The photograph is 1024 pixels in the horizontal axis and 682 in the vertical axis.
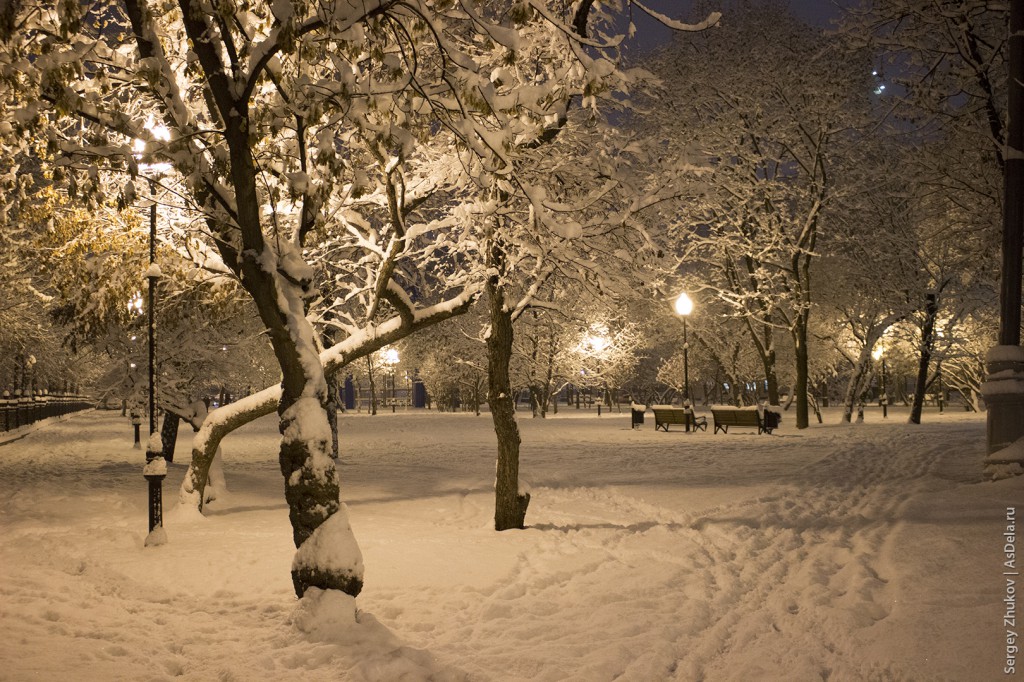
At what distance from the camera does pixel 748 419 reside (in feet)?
94.8

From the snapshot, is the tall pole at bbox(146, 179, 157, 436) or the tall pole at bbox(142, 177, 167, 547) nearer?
the tall pole at bbox(142, 177, 167, 547)

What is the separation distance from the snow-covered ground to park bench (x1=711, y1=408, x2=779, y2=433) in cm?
1231

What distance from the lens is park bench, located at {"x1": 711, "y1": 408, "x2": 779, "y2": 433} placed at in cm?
2858

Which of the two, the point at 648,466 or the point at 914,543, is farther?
the point at 648,466

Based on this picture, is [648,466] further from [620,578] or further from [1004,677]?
[1004,677]

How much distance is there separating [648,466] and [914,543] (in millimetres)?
10615

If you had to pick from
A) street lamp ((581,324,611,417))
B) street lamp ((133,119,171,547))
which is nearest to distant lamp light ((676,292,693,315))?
street lamp ((581,324,611,417))

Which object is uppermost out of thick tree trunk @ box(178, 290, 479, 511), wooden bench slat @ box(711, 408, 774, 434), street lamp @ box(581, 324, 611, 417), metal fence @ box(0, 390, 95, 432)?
street lamp @ box(581, 324, 611, 417)

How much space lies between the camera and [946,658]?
5535 millimetres

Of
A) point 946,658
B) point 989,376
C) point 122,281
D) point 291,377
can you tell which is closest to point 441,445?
point 122,281

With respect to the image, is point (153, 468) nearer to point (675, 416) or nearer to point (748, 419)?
point (748, 419)

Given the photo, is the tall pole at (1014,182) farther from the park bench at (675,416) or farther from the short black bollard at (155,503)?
the park bench at (675,416)

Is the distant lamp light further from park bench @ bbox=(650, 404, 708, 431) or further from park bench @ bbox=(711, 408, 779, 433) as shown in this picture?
park bench @ bbox=(650, 404, 708, 431)

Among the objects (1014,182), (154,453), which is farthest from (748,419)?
(154,453)
